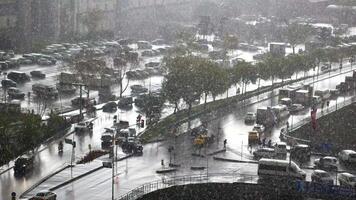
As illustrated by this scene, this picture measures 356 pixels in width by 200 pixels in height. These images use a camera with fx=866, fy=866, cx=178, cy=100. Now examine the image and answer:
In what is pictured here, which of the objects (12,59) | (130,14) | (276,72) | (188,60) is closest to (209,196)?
(188,60)

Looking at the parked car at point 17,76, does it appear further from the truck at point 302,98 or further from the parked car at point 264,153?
the parked car at point 264,153

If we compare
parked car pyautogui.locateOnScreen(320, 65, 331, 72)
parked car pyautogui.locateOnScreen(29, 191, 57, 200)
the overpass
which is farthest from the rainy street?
the overpass

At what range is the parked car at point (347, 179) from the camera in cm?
1686

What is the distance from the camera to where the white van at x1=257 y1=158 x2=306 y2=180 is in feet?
55.2

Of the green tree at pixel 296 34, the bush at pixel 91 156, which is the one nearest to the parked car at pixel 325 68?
the green tree at pixel 296 34

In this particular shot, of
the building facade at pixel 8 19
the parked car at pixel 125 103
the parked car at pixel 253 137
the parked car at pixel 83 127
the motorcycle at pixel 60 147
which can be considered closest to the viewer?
the motorcycle at pixel 60 147

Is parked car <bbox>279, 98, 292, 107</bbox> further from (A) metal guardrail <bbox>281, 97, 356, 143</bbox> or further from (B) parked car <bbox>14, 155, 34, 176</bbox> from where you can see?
(B) parked car <bbox>14, 155, 34, 176</bbox>

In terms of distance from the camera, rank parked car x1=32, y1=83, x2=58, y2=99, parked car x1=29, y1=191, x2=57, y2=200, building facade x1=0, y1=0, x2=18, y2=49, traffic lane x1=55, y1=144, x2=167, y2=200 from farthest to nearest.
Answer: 1. building facade x1=0, y1=0, x2=18, y2=49
2. parked car x1=32, y1=83, x2=58, y2=99
3. traffic lane x1=55, y1=144, x2=167, y2=200
4. parked car x1=29, y1=191, x2=57, y2=200

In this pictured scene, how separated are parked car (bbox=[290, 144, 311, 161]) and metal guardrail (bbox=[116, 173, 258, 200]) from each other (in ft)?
7.64

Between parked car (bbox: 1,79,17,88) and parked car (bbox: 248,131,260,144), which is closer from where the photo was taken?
parked car (bbox: 248,131,260,144)

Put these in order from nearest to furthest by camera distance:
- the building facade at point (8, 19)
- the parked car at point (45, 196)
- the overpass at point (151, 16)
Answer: the parked car at point (45, 196), the building facade at point (8, 19), the overpass at point (151, 16)

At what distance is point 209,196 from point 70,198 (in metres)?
2.67

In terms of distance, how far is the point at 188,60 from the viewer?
25.0 metres

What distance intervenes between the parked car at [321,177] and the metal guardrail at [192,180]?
1156 millimetres
